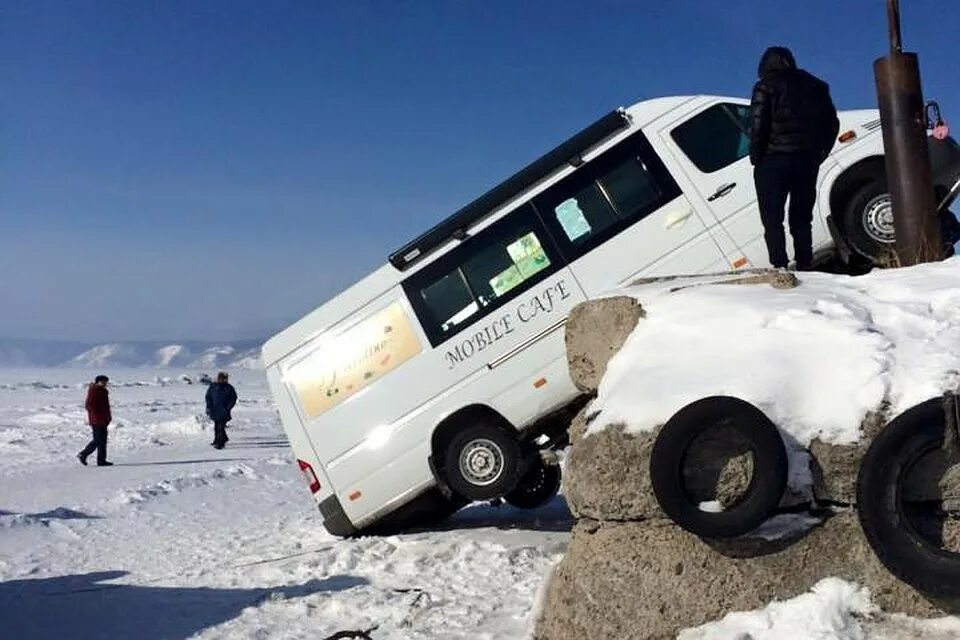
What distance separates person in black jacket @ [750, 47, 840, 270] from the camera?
7117 millimetres

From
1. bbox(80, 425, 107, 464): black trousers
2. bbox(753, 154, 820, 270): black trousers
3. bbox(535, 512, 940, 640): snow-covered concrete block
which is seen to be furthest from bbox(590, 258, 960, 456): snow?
bbox(80, 425, 107, 464): black trousers

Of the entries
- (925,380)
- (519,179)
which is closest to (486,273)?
(519,179)

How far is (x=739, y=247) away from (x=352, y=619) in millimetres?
4601

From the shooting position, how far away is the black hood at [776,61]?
283 inches

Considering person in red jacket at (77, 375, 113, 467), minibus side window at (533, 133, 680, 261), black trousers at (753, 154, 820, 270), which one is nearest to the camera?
black trousers at (753, 154, 820, 270)

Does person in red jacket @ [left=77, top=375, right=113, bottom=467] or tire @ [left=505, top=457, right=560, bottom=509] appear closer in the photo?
tire @ [left=505, top=457, right=560, bottom=509]

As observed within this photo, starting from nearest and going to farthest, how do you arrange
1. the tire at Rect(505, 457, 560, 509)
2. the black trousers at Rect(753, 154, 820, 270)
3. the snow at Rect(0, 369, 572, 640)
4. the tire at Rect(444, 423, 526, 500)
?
the snow at Rect(0, 369, 572, 640) → the black trousers at Rect(753, 154, 820, 270) → the tire at Rect(444, 423, 526, 500) → the tire at Rect(505, 457, 560, 509)

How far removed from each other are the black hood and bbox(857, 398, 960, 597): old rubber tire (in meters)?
3.88

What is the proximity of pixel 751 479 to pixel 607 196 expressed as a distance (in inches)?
187

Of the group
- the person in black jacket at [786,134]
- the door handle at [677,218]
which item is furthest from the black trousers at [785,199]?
the door handle at [677,218]

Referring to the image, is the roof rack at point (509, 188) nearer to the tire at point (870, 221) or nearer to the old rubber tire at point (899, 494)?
the tire at point (870, 221)

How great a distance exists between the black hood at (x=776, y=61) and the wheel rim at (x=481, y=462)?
4.07 metres

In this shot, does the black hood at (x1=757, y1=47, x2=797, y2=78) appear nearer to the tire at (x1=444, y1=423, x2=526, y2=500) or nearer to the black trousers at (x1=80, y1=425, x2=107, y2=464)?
the tire at (x1=444, y1=423, x2=526, y2=500)

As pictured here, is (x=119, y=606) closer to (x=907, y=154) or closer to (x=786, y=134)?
(x=786, y=134)
